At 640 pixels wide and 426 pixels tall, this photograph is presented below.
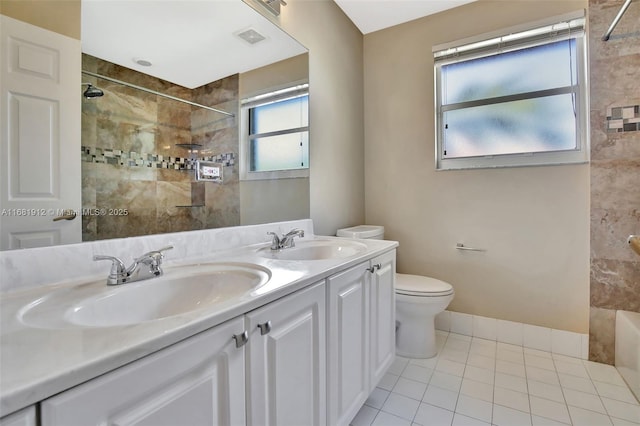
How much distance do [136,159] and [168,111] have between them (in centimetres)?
25

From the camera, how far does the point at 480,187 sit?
224 cm

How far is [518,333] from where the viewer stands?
214 cm

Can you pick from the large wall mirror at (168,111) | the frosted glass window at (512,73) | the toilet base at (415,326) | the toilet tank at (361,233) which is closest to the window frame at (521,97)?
the frosted glass window at (512,73)

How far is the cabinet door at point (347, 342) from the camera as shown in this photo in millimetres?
1096

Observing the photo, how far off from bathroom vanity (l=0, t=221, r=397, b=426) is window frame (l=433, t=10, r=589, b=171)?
1.39m

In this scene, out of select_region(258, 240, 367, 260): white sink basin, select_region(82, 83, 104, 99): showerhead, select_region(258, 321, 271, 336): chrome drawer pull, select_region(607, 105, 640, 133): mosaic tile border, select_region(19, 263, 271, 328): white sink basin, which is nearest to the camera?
select_region(19, 263, 271, 328): white sink basin

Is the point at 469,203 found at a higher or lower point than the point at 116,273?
higher

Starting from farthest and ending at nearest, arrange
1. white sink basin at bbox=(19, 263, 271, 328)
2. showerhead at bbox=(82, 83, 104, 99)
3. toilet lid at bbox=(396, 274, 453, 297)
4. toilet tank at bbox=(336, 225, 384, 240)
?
toilet tank at bbox=(336, 225, 384, 240)
toilet lid at bbox=(396, 274, 453, 297)
showerhead at bbox=(82, 83, 104, 99)
white sink basin at bbox=(19, 263, 271, 328)

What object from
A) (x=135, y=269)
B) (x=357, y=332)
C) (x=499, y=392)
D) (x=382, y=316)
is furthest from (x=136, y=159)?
(x=499, y=392)

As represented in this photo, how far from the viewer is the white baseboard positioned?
1980 mm

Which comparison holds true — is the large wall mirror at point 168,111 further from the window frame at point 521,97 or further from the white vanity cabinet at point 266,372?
the window frame at point 521,97

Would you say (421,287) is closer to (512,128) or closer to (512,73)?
(512,128)

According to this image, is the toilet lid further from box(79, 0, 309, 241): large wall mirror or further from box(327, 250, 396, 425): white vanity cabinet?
box(79, 0, 309, 241): large wall mirror

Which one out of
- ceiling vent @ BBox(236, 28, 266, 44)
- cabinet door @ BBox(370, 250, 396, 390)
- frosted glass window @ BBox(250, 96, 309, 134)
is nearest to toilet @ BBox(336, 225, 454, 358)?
cabinet door @ BBox(370, 250, 396, 390)
